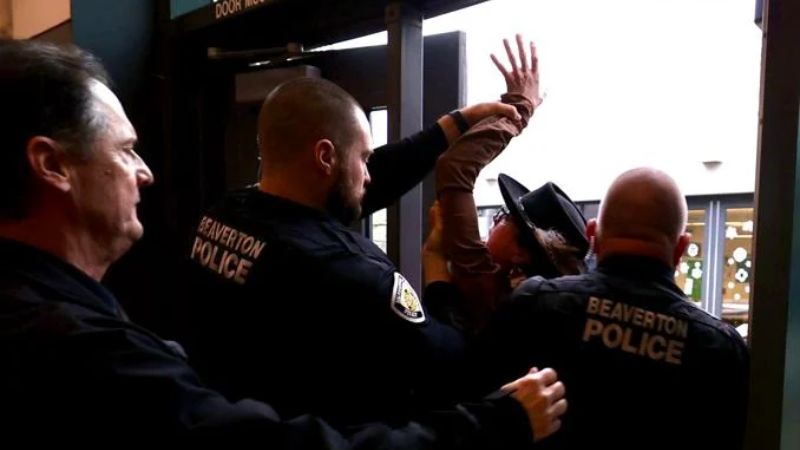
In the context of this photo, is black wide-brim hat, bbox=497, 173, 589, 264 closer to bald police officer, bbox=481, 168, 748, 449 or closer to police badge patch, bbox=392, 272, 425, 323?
bald police officer, bbox=481, 168, 748, 449

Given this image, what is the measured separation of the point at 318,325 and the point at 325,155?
277mm

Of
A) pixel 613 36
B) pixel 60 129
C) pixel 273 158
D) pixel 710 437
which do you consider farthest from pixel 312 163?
pixel 613 36

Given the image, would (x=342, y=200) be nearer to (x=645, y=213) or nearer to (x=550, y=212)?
(x=550, y=212)

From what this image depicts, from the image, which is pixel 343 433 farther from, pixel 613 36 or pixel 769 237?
pixel 613 36

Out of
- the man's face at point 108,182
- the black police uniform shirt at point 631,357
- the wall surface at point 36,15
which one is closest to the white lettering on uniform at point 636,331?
the black police uniform shirt at point 631,357

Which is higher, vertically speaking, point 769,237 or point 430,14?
point 430,14

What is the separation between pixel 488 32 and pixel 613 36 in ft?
2.11

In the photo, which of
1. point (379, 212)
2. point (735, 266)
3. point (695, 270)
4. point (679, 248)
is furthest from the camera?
point (695, 270)

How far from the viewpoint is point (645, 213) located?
0.99 metres

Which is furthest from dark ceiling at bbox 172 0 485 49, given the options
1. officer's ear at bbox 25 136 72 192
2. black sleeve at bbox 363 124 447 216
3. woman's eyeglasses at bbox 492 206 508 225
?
officer's ear at bbox 25 136 72 192

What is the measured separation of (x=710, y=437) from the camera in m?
0.95

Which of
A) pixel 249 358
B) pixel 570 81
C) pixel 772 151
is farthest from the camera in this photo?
pixel 570 81

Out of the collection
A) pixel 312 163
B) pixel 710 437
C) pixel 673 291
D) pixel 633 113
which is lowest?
pixel 710 437

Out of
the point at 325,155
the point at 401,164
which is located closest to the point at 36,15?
the point at 401,164
